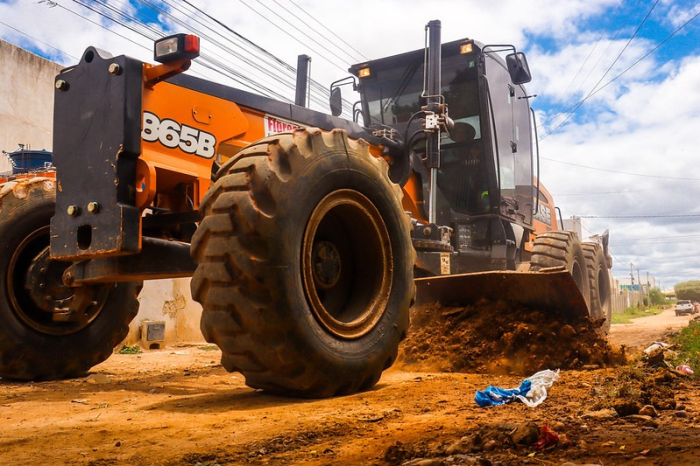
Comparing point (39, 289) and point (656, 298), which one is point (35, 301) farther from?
point (656, 298)

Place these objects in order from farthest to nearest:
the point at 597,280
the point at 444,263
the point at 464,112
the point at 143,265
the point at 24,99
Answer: the point at 24,99 < the point at 597,280 < the point at 464,112 < the point at 444,263 < the point at 143,265

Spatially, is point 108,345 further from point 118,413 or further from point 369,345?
point 369,345

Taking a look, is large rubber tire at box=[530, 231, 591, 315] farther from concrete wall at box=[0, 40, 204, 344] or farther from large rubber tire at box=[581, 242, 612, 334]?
concrete wall at box=[0, 40, 204, 344]

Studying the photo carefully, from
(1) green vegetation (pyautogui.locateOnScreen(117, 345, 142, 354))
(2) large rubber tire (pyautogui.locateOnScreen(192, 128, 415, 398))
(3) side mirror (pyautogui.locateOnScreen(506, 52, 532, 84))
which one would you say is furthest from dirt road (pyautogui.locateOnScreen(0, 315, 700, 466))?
(1) green vegetation (pyautogui.locateOnScreen(117, 345, 142, 354))

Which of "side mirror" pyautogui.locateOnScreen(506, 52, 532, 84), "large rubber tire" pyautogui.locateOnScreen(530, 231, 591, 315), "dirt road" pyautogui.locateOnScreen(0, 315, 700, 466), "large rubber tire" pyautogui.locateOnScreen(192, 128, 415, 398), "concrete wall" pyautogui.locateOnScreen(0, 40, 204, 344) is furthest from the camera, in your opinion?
"concrete wall" pyautogui.locateOnScreen(0, 40, 204, 344)

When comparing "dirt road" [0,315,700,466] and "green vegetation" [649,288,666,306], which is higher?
"green vegetation" [649,288,666,306]

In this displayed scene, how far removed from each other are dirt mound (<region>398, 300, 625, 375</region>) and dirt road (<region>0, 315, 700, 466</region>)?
285 millimetres

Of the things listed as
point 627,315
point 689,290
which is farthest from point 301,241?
point 689,290

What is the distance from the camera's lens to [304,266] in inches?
153

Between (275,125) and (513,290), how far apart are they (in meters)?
2.43

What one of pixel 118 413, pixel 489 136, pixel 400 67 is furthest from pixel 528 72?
pixel 118 413

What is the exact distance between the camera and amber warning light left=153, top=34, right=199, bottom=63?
4.21m

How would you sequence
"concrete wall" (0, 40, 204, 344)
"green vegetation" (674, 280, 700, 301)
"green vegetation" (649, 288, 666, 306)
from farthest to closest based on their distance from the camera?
"green vegetation" (649, 288, 666, 306), "green vegetation" (674, 280, 700, 301), "concrete wall" (0, 40, 204, 344)

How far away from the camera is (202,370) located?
664cm
